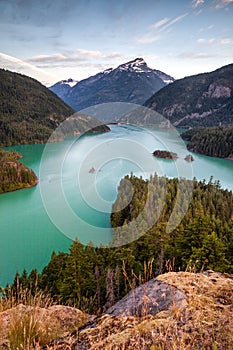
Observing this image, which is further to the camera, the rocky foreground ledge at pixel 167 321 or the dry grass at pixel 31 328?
the dry grass at pixel 31 328

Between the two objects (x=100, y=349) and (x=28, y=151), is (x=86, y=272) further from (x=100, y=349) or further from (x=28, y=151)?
(x=28, y=151)

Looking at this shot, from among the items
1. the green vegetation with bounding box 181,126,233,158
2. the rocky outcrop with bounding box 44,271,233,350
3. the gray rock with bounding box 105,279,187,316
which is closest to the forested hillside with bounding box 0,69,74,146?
the green vegetation with bounding box 181,126,233,158

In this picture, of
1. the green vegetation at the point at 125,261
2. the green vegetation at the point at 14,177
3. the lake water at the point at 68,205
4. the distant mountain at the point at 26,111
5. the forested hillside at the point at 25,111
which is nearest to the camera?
the green vegetation at the point at 125,261

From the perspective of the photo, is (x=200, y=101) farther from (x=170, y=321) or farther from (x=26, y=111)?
(x=170, y=321)

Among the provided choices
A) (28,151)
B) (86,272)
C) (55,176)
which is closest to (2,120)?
(28,151)

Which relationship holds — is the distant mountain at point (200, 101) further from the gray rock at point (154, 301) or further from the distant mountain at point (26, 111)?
the gray rock at point (154, 301)

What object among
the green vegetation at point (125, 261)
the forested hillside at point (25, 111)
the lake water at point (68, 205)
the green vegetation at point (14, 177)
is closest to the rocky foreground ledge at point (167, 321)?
the green vegetation at point (125, 261)

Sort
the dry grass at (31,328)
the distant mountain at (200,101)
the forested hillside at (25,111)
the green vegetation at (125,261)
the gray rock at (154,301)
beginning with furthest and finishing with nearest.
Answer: the distant mountain at (200,101) < the forested hillside at (25,111) < the green vegetation at (125,261) < the gray rock at (154,301) < the dry grass at (31,328)

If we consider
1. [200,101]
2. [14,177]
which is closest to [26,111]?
[14,177]
